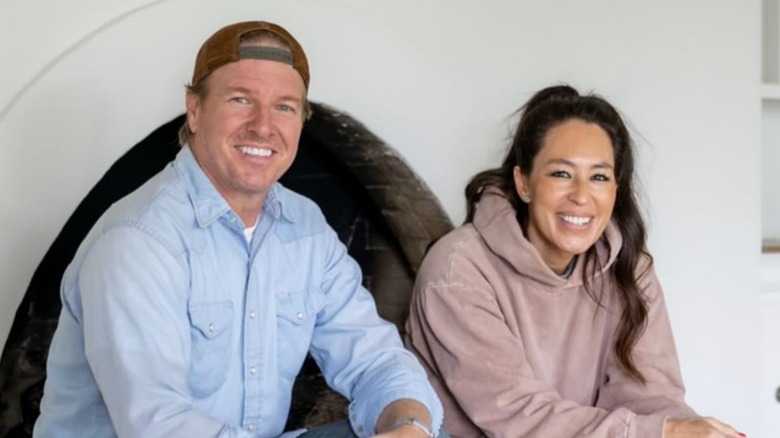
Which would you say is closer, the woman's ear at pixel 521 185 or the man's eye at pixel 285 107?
the man's eye at pixel 285 107

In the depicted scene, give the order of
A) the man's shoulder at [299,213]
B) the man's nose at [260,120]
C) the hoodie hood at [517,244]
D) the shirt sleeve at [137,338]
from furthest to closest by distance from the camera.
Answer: the hoodie hood at [517,244] → the man's shoulder at [299,213] → the man's nose at [260,120] → the shirt sleeve at [137,338]

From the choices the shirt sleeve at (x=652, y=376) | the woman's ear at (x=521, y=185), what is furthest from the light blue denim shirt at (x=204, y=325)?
the shirt sleeve at (x=652, y=376)

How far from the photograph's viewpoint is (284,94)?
1.58 metres

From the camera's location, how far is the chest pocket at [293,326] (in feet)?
5.27

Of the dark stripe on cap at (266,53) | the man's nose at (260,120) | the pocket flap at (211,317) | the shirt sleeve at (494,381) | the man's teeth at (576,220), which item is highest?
the dark stripe on cap at (266,53)

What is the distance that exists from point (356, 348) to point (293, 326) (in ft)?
0.40

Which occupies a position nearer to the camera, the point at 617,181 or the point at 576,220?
the point at 576,220

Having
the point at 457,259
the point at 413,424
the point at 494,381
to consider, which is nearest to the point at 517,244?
the point at 457,259

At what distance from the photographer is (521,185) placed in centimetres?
198

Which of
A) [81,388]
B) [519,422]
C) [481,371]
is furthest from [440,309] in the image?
[81,388]

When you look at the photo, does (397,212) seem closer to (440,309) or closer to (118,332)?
(440,309)

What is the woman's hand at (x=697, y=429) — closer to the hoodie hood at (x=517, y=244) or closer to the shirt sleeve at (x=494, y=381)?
the shirt sleeve at (x=494, y=381)

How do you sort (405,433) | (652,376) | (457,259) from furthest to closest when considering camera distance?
A: 1. (652,376)
2. (457,259)
3. (405,433)

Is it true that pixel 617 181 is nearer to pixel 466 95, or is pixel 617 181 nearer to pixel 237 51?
pixel 466 95
